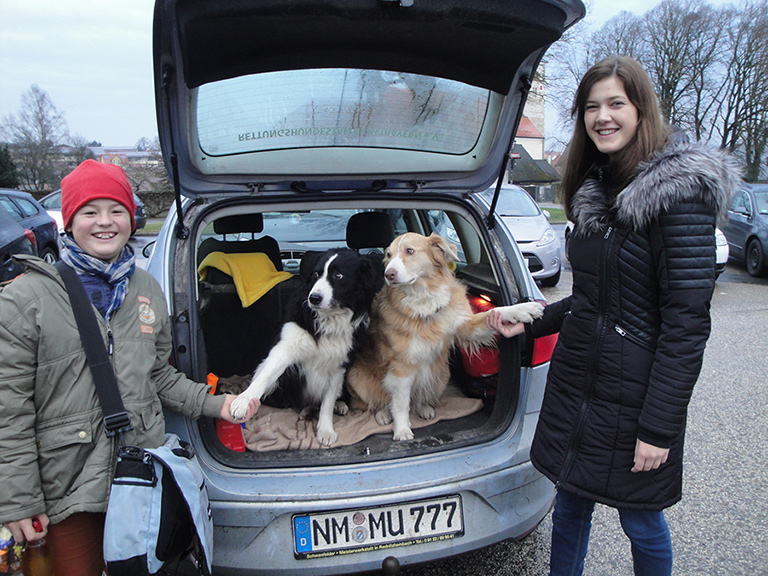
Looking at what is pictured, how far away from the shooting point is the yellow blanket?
10.8ft

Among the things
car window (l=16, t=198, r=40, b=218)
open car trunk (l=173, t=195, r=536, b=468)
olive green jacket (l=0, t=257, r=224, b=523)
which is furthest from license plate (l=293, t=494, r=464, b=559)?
car window (l=16, t=198, r=40, b=218)

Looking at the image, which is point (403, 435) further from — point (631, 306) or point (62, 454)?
point (62, 454)

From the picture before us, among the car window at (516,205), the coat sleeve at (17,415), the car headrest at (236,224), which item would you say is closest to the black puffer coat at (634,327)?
the coat sleeve at (17,415)

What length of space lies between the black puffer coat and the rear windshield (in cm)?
92

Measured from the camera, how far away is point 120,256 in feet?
6.14

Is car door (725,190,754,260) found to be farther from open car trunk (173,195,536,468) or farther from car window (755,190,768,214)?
→ open car trunk (173,195,536,468)

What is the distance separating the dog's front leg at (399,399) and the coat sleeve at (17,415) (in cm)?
177

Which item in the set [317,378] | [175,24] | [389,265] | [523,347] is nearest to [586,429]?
[523,347]

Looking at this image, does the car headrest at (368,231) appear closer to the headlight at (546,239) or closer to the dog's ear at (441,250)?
the dog's ear at (441,250)

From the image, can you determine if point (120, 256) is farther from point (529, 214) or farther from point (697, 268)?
point (529, 214)

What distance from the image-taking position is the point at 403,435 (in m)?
2.84

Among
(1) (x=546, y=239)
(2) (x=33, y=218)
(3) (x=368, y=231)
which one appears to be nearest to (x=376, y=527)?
(3) (x=368, y=231)

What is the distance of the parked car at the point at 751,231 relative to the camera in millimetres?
10648

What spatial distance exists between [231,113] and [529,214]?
9409mm
